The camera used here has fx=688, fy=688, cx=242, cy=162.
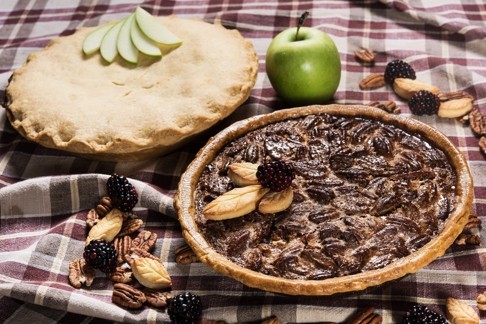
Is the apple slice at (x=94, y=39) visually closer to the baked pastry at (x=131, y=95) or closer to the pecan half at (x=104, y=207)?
the baked pastry at (x=131, y=95)

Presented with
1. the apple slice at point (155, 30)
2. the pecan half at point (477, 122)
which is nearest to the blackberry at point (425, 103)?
the pecan half at point (477, 122)

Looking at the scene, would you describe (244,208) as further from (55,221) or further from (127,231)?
(55,221)

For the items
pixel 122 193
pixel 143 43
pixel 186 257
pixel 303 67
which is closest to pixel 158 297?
pixel 186 257

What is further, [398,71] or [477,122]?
[398,71]

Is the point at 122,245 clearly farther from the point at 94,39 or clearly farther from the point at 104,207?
the point at 94,39

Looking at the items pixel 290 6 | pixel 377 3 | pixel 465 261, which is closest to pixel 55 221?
pixel 465 261

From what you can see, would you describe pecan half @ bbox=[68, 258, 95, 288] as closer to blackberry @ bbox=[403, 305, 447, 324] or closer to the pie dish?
the pie dish

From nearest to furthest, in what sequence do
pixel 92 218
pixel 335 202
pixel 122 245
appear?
pixel 335 202 < pixel 122 245 < pixel 92 218
